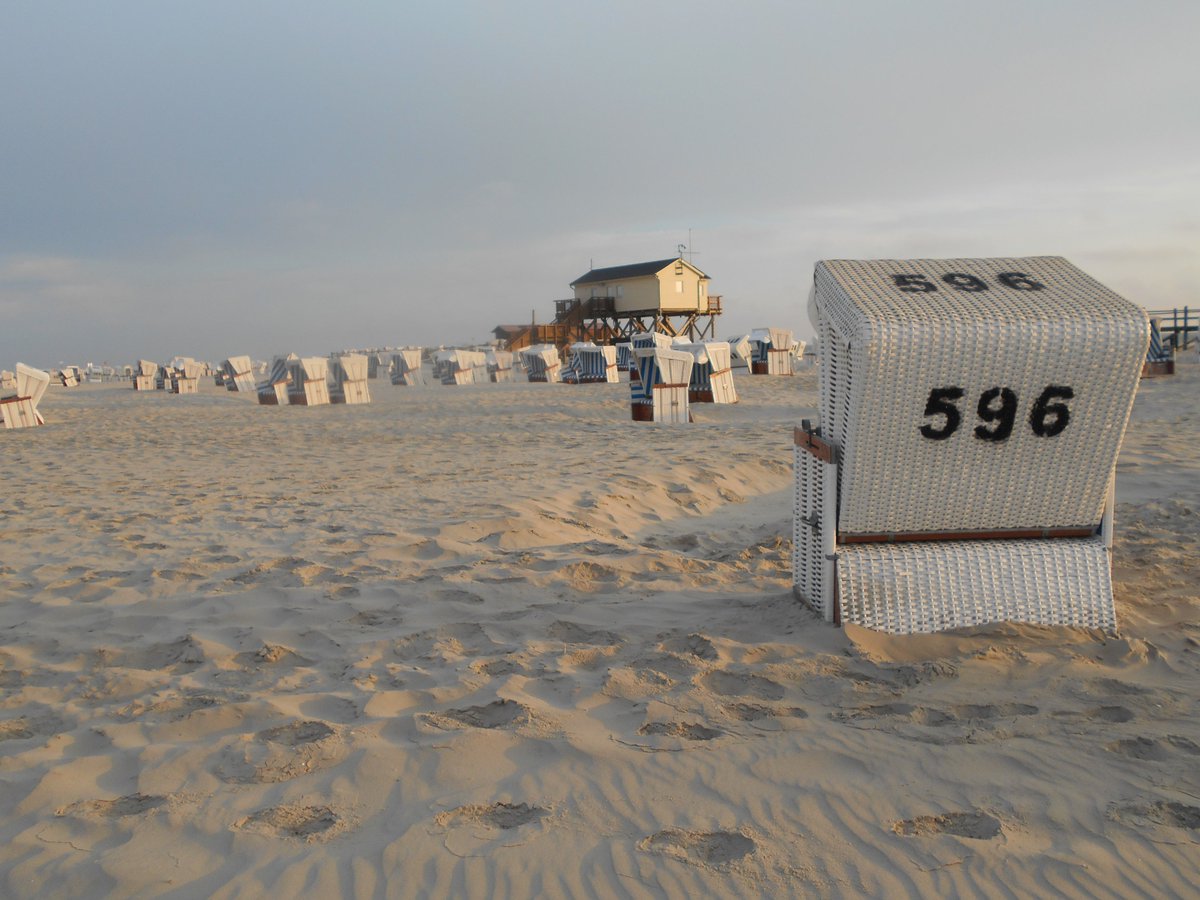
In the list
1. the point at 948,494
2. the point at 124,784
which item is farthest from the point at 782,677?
the point at 124,784

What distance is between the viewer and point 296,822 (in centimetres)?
234

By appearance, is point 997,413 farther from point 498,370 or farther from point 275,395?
point 498,370

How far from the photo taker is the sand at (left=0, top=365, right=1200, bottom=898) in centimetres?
213

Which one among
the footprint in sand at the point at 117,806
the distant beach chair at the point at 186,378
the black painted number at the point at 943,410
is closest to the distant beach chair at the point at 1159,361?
the black painted number at the point at 943,410

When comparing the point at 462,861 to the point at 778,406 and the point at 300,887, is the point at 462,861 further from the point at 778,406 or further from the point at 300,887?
the point at 778,406

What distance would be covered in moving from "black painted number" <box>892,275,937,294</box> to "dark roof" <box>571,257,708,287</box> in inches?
1536

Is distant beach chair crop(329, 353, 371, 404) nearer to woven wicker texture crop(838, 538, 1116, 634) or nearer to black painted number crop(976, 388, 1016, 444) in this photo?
woven wicker texture crop(838, 538, 1116, 634)

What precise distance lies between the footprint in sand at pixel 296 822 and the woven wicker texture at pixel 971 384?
2284mm

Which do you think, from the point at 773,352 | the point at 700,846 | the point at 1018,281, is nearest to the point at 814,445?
the point at 1018,281

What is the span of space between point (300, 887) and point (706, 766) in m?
1.15

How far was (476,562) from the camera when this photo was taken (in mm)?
4988

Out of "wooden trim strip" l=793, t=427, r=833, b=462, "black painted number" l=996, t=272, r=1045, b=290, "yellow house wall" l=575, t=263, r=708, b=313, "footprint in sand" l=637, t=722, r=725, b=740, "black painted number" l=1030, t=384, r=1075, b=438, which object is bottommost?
"footprint in sand" l=637, t=722, r=725, b=740

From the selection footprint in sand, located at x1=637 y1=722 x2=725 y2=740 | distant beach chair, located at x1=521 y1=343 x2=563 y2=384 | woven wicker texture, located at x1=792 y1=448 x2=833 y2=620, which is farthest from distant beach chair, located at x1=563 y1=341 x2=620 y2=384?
footprint in sand, located at x1=637 y1=722 x2=725 y2=740

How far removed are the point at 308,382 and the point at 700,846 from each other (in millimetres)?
19645
